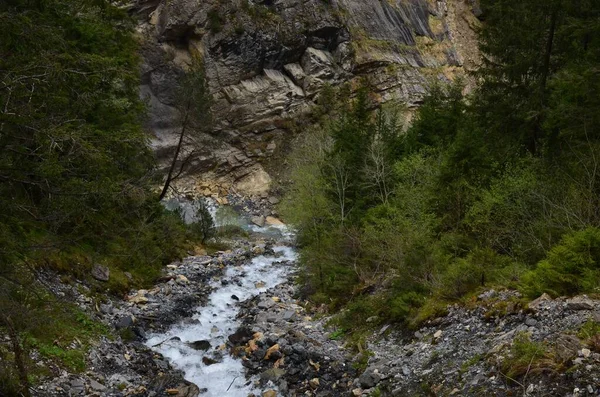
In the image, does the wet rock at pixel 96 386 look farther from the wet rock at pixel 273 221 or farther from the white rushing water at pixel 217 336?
the wet rock at pixel 273 221

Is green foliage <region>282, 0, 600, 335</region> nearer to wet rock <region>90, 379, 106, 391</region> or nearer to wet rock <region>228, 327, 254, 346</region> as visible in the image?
wet rock <region>228, 327, 254, 346</region>

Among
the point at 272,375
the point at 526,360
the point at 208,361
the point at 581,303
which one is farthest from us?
the point at 208,361

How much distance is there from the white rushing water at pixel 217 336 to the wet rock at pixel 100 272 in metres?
2.92

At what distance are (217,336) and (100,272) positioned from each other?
4385mm

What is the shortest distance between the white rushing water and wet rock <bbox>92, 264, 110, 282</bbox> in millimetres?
2920

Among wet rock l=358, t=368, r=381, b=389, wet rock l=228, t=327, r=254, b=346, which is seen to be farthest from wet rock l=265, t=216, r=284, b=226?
wet rock l=358, t=368, r=381, b=389

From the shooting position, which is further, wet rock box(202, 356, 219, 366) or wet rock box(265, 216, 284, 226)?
wet rock box(265, 216, 284, 226)

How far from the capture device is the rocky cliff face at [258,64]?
178 ft

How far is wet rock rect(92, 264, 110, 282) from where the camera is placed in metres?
14.8

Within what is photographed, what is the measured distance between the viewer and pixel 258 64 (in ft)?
187

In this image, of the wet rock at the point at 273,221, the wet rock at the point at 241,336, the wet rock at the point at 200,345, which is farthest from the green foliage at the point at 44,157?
the wet rock at the point at 273,221

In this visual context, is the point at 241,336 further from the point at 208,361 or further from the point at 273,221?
the point at 273,221

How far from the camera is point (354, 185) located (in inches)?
984

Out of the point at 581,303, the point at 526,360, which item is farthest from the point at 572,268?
the point at 526,360
